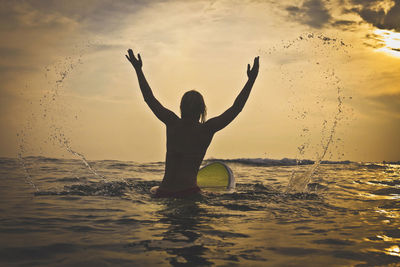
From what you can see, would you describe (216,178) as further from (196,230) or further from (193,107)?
(196,230)

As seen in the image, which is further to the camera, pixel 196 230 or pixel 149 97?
pixel 149 97

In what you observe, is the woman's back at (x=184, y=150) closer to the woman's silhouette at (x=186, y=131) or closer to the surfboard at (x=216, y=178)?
the woman's silhouette at (x=186, y=131)

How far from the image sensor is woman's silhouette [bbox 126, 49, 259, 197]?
15.7 feet

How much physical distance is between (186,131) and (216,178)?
7.72 feet

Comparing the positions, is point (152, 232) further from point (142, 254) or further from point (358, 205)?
point (358, 205)

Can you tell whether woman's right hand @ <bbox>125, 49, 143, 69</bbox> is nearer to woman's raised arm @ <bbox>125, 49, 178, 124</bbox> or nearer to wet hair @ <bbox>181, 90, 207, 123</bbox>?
woman's raised arm @ <bbox>125, 49, 178, 124</bbox>

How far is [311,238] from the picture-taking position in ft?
11.6

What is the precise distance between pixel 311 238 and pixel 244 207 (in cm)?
166

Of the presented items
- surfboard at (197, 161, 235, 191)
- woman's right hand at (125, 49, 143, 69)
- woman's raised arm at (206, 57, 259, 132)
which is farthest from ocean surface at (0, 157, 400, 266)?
woman's right hand at (125, 49, 143, 69)

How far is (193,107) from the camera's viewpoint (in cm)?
477

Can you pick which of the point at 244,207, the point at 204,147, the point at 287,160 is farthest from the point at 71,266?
the point at 287,160

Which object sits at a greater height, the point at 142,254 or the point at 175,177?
the point at 175,177

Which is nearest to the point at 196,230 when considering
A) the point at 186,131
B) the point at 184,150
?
the point at 184,150

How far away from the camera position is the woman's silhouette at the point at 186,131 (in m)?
4.79
